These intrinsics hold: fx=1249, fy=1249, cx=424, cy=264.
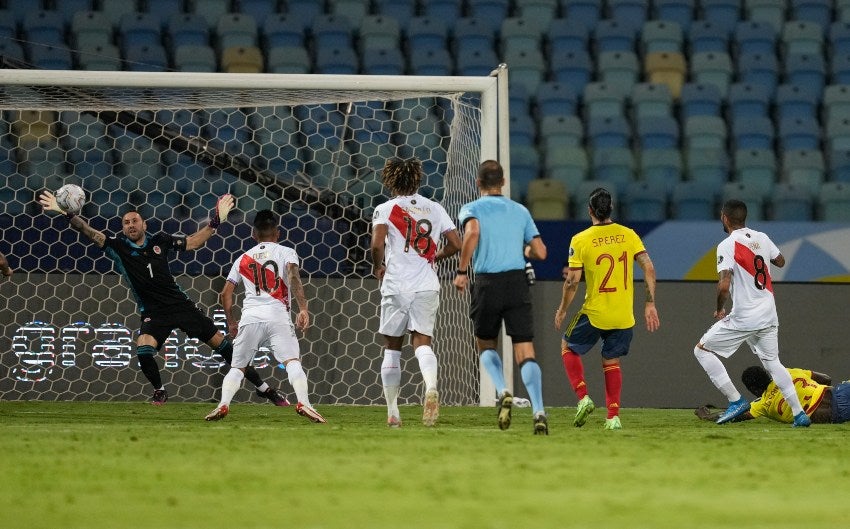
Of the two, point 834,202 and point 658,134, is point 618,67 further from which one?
point 834,202

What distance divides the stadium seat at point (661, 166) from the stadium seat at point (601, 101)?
1018mm

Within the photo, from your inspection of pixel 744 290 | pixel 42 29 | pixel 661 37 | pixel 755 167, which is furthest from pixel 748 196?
pixel 42 29

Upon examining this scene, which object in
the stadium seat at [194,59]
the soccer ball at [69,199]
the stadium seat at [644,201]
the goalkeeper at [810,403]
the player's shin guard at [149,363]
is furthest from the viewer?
the stadium seat at [194,59]

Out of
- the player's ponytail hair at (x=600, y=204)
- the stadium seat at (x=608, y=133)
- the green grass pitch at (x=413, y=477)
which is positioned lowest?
the green grass pitch at (x=413, y=477)

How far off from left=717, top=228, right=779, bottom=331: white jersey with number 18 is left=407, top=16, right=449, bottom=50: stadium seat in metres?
7.05

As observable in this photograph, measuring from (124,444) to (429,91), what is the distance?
18.2ft

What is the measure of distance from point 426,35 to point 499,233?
26.9 feet

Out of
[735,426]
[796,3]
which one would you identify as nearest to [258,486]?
[735,426]

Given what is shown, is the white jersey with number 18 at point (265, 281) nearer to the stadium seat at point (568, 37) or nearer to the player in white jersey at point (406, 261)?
the player in white jersey at point (406, 261)

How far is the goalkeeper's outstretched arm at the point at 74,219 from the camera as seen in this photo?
8.98 metres

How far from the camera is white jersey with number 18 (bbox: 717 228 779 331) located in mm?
8312

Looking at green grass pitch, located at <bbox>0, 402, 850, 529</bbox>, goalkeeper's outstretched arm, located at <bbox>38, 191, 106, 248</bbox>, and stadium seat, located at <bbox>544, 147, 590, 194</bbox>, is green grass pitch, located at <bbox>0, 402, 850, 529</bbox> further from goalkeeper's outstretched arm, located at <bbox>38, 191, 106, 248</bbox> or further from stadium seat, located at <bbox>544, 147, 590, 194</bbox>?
stadium seat, located at <bbox>544, 147, 590, 194</bbox>

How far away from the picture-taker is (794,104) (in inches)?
566

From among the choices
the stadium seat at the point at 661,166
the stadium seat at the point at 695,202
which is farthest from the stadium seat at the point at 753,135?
the stadium seat at the point at 695,202
